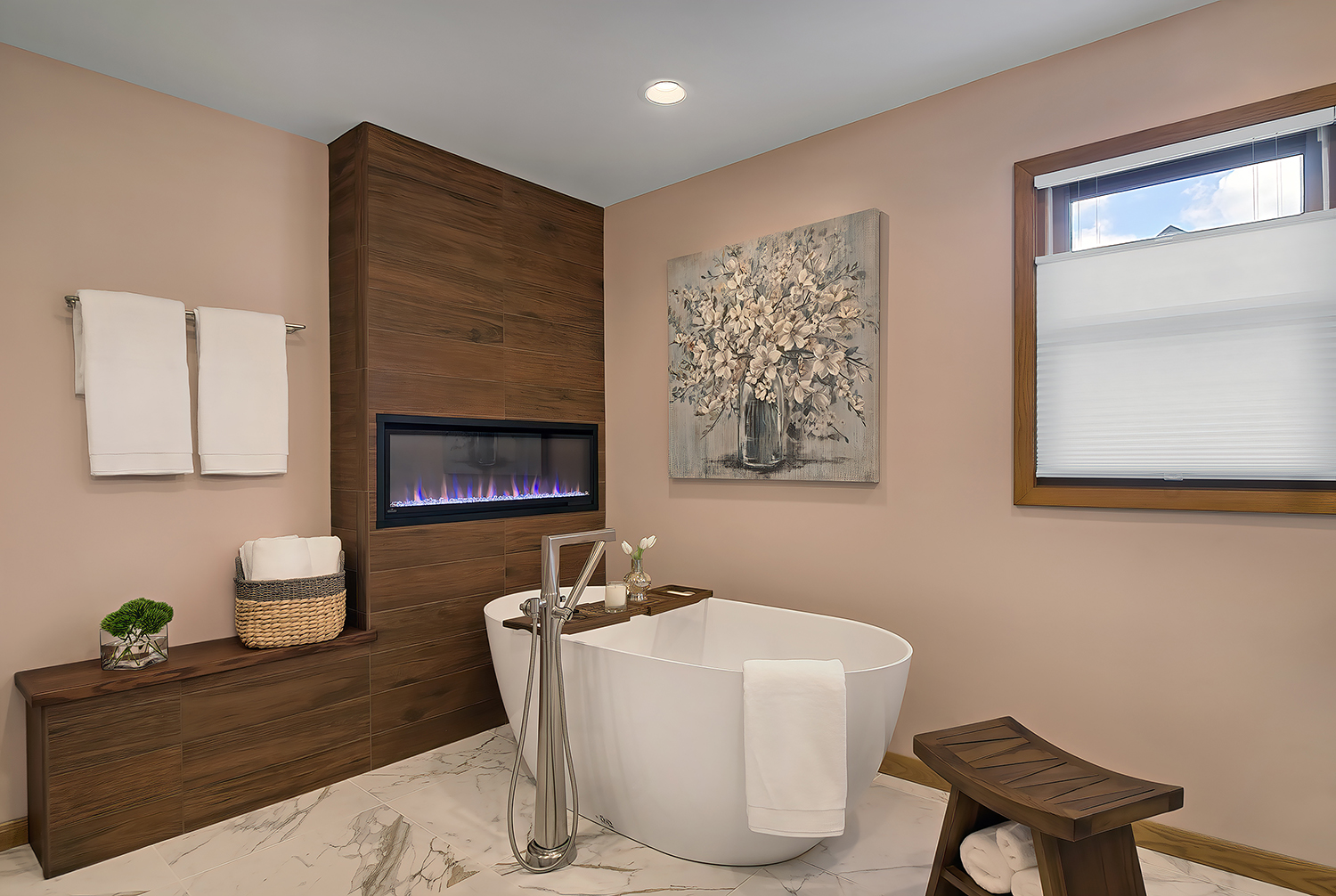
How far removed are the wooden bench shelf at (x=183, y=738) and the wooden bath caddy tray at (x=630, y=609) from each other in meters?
0.79

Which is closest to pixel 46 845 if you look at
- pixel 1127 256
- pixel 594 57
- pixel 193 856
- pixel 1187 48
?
pixel 193 856

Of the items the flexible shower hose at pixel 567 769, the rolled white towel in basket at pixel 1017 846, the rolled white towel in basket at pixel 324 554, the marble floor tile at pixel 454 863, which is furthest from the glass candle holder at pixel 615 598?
the rolled white towel in basket at pixel 1017 846

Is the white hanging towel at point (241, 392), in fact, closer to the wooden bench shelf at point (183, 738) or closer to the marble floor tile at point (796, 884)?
the wooden bench shelf at point (183, 738)

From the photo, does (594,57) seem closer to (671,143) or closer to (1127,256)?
(671,143)

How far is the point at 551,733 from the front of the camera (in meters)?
2.14

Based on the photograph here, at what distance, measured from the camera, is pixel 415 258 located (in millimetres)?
2928

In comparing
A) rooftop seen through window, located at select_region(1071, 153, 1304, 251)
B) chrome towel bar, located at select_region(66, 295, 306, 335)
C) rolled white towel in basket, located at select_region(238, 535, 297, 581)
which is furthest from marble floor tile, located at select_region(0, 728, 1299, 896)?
rooftop seen through window, located at select_region(1071, 153, 1304, 251)

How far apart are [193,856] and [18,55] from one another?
2.55 meters

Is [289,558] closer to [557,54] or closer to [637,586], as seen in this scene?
[637,586]

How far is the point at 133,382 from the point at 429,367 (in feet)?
3.25

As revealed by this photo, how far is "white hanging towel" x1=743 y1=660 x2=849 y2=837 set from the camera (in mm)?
1798

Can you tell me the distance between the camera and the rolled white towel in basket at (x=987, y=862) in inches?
65.9

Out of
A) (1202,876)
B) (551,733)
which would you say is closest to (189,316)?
(551,733)

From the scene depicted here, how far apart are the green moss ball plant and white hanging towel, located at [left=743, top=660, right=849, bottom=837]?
190cm
